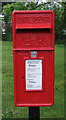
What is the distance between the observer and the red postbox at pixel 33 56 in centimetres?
349

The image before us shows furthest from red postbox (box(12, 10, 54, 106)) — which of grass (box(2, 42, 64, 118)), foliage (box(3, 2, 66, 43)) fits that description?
foliage (box(3, 2, 66, 43))

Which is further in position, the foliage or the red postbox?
the foliage

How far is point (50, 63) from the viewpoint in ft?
11.7

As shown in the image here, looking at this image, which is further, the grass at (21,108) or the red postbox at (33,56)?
the grass at (21,108)

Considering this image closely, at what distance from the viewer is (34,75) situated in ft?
11.7

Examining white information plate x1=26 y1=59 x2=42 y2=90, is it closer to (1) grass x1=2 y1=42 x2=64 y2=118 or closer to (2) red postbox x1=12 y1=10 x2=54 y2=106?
(2) red postbox x1=12 y1=10 x2=54 y2=106

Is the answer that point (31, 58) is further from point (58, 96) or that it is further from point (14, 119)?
point (58, 96)

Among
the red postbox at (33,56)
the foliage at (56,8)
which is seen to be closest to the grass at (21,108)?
the red postbox at (33,56)

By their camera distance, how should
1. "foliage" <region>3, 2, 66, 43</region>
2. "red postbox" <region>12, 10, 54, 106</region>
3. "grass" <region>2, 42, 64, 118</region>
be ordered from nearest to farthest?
"red postbox" <region>12, 10, 54, 106</region> < "grass" <region>2, 42, 64, 118</region> < "foliage" <region>3, 2, 66, 43</region>

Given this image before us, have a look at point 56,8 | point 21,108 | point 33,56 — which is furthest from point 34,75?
point 56,8

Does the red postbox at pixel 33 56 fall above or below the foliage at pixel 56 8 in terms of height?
above

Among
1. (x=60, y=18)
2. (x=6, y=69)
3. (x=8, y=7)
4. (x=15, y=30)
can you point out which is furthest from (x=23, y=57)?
(x=8, y=7)

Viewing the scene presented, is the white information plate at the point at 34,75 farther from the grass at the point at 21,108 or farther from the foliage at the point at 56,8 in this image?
the foliage at the point at 56,8

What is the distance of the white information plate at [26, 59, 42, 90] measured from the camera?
11.6 ft
